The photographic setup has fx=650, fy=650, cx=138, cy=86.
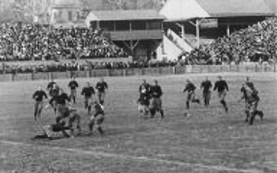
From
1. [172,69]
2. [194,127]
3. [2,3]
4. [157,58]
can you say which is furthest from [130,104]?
[2,3]

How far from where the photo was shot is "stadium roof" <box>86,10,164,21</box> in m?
88.4

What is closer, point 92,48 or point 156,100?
point 156,100

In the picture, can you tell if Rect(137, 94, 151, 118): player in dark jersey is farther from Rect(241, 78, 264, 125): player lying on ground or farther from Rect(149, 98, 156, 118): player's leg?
Rect(241, 78, 264, 125): player lying on ground

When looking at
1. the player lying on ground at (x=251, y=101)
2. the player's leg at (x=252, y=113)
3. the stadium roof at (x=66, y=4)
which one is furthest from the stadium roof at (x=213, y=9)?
the player's leg at (x=252, y=113)

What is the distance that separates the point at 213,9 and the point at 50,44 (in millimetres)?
23058

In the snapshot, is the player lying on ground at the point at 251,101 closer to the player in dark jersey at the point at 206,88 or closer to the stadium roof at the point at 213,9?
the player in dark jersey at the point at 206,88

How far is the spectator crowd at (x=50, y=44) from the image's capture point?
7450cm

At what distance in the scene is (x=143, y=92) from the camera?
1111 inches

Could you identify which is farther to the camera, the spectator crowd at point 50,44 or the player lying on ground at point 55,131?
the spectator crowd at point 50,44

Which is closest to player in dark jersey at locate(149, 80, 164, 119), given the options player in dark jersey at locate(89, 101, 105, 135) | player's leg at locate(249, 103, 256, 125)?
player's leg at locate(249, 103, 256, 125)

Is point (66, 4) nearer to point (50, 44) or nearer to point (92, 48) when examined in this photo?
point (92, 48)

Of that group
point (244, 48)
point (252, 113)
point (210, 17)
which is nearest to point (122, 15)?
point (210, 17)

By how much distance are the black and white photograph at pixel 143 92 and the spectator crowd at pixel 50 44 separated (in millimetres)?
141

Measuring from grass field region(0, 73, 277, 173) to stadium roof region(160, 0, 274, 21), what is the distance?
180ft
